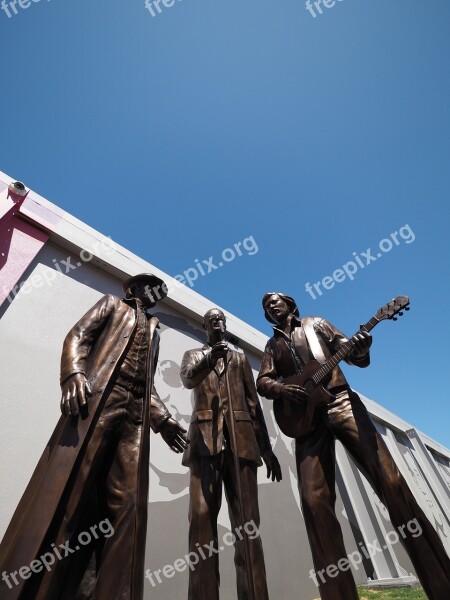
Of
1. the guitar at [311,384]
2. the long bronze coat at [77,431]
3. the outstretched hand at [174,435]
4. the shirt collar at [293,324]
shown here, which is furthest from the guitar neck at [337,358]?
the long bronze coat at [77,431]

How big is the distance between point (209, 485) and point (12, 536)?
4.40ft

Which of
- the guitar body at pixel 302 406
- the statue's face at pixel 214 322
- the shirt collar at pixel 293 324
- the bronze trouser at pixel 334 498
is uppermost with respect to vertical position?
the statue's face at pixel 214 322

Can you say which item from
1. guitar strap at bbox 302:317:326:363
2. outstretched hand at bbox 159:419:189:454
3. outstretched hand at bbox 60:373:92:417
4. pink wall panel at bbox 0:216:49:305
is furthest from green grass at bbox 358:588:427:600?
pink wall panel at bbox 0:216:49:305

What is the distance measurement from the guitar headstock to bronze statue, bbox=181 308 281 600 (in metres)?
1.21

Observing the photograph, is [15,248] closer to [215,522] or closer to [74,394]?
[74,394]

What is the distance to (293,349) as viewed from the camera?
2977 millimetres

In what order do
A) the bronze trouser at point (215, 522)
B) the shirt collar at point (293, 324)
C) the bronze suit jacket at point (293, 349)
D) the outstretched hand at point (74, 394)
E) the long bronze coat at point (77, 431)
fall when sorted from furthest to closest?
the shirt collar at point (293, 324), the bronze suit jacket at point (293, 349), the bronze trouser at point (215, 522), the outstretched hand at point (74, 394), the long bronze coat at point (77, 431)

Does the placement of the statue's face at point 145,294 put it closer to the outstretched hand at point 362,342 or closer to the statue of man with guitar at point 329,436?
the statue of man with guitar at point 329,436

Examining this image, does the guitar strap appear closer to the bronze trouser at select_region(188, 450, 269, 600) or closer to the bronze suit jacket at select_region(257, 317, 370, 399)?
the bronze suit jacket at select_region(257, 317, 370, 399)

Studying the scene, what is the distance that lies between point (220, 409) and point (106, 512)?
1.17 metres

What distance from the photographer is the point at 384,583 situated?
18.1ft

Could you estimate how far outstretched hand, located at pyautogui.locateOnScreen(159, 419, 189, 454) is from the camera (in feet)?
8.31

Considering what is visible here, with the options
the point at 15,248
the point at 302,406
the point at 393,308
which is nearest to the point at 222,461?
the point at 302,406

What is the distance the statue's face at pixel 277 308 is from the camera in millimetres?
3287
